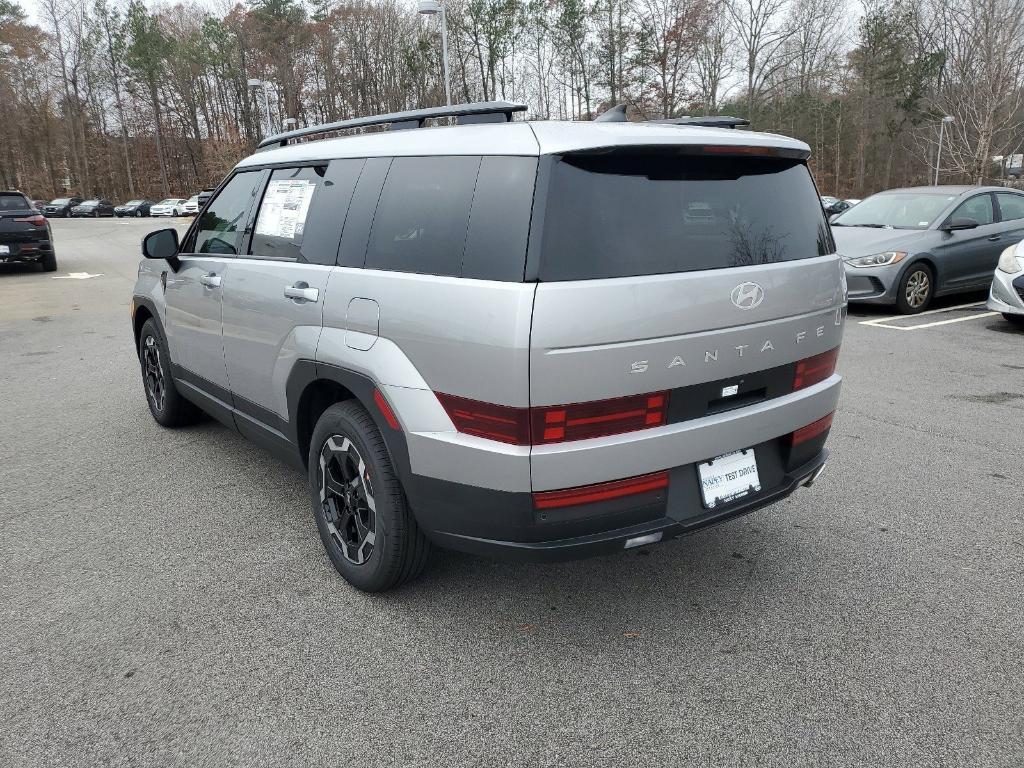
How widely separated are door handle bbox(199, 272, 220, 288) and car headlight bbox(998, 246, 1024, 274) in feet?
26.4

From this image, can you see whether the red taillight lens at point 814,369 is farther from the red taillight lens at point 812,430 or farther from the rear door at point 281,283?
the rear door at point 281,283

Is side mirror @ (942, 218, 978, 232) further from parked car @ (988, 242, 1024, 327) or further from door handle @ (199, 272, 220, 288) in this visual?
door handle @ (199, 272, 220, 288)

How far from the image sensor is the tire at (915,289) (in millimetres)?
9375

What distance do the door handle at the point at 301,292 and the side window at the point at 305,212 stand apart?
119mm

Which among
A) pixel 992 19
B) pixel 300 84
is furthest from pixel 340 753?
pixel 300 84

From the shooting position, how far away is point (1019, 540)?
344 cm

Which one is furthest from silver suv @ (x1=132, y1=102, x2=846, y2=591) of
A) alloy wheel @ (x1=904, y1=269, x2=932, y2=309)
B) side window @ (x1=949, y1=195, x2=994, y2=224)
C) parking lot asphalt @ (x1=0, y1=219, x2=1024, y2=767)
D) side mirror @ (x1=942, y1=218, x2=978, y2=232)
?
side window @ (x1=949, y1=195, x2=994, y2=224)

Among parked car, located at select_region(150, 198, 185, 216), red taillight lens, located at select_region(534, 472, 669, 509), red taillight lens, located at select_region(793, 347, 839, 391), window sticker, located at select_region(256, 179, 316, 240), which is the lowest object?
red taillight lens, located at select_region(534, 472, 669, 509)

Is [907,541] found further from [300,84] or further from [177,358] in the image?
[300,84]

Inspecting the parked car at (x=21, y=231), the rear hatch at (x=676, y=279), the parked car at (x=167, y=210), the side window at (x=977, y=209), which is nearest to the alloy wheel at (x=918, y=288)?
the side window at (x=977, y=209)

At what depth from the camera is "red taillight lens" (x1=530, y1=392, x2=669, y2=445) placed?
2.28m

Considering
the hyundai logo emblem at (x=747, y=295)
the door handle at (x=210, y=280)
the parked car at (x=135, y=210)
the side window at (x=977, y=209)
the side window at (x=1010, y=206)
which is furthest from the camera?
the parked car at (x=135, y=210)

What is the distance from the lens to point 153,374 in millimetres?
5336

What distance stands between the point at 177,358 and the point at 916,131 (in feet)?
193
